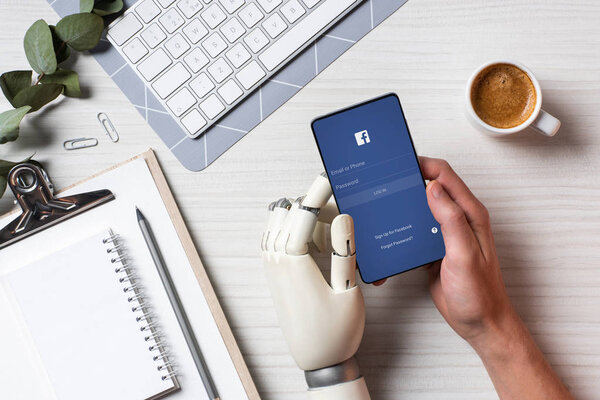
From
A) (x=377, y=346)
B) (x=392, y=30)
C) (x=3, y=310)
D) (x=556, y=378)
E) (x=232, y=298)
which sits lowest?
(x=556, y=378)

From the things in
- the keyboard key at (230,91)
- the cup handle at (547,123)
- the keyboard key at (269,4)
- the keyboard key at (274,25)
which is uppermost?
the keyboard key at (269,4)

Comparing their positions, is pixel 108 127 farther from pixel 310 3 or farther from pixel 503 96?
pixel 503 96

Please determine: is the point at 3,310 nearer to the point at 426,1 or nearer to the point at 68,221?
the point at 68,221

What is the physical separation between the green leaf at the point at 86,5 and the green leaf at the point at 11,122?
0.14m

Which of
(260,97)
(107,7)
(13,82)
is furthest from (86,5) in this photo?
(260,97)

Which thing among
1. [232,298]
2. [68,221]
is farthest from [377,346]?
[68,221]

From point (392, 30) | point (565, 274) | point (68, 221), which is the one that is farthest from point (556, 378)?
point (68, 221)

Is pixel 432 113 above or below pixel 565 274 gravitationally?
above

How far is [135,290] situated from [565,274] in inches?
20.8

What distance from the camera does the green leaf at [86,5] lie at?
623 mm

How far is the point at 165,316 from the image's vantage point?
2.06 feet

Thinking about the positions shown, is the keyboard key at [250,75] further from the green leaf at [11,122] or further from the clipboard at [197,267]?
the green leaf at [11,122]

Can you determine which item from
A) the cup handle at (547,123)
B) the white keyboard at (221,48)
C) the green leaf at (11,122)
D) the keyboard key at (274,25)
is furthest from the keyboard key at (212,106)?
the cup handle at (547,123)

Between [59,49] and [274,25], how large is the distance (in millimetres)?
268
